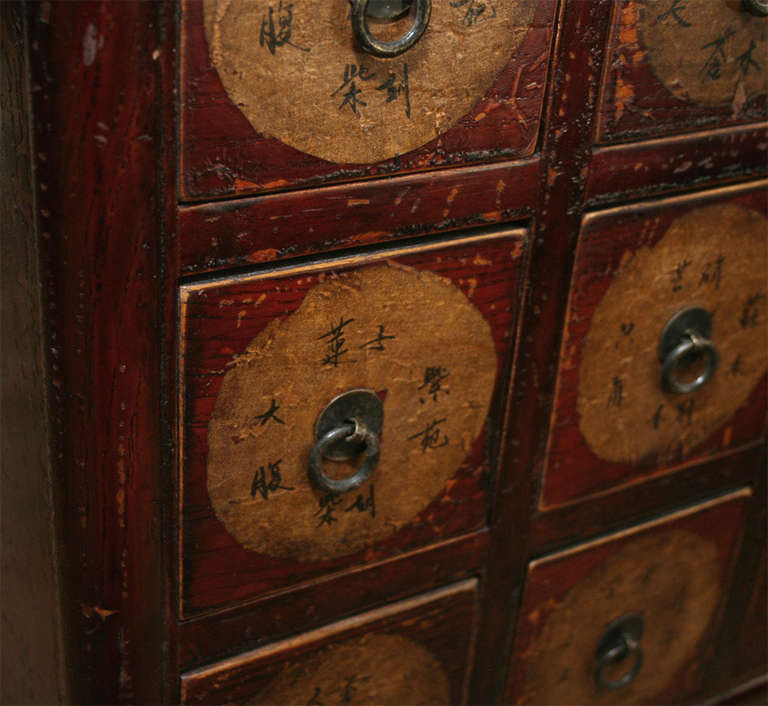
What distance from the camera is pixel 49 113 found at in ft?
2.25

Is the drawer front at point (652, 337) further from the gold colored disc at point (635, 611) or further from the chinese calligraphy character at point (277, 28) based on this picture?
the chinese calligraphy character at point (277, 28)

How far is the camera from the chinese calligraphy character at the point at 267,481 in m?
0.87

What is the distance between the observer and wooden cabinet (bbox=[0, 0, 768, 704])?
2.42ft

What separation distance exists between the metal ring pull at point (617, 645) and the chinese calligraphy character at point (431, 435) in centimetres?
38

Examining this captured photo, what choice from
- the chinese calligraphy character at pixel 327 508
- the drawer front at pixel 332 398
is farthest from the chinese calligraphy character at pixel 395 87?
the chinese calligraphy character at pixel 327 508

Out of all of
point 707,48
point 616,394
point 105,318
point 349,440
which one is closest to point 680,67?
point 707,48

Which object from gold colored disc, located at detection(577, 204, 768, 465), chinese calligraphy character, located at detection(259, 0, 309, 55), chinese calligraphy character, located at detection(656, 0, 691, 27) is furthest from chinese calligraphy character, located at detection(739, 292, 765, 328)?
chinese calligraphy character, located at detection(259, 0, 309, 55)

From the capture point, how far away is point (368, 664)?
1031mm

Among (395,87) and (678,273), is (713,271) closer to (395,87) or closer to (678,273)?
(678,273)

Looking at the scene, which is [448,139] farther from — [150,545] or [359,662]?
[359,662]

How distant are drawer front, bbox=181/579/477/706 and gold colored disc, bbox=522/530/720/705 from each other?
0.09 metres

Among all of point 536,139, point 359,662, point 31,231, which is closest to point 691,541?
point 359,662

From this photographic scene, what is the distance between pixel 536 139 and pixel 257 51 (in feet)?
0.84

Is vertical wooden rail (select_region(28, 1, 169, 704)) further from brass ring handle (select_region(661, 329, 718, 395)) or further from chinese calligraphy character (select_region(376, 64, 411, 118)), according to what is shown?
brass ring handle (select_region(661, 329, 718, 395))
